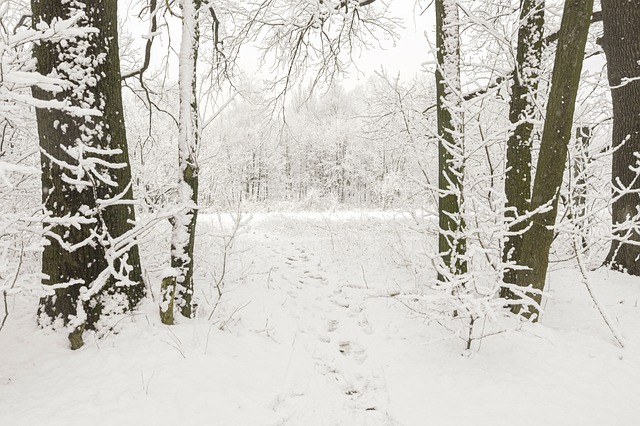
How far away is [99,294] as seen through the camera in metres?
3.25

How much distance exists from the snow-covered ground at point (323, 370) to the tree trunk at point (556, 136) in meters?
Answer: 0.63

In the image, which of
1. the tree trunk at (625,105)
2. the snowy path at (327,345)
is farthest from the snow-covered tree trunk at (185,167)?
the tree trunk at (625,105)

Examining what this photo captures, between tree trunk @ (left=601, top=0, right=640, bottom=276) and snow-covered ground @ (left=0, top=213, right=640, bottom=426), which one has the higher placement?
tree trunk @ (left=601, top=0, right=640, bottom=276)

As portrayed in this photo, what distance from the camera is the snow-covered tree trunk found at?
3.53 metres

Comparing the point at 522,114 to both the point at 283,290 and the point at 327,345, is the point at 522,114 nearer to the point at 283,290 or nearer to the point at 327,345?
the point at 327,345

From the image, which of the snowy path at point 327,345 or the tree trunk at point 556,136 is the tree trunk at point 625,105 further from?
the snowy path at point 327,345

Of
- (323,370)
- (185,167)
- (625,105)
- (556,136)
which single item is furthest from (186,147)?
(625,105)

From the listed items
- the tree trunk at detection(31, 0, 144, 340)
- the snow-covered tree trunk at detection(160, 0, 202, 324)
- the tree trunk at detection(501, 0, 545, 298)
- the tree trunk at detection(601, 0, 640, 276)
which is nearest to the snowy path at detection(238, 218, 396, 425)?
the snow-covered tree trunk at detection(160, 0, 202, 324)

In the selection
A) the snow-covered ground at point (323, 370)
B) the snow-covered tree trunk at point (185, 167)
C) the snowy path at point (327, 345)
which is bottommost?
the snowy path at point (327, 345)

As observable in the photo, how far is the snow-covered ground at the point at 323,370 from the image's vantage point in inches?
98.3

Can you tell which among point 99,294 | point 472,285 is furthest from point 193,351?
point 472,285

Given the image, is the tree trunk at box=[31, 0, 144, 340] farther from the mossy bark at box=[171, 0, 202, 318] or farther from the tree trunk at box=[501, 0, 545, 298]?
the tree trunk at box=[501, 0, 545, 298]

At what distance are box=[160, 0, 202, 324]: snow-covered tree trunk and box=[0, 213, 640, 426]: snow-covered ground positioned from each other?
0.29 meters

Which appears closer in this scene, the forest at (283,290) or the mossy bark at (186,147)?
the forest at (283,290)
